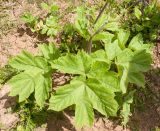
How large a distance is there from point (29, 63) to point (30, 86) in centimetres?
22

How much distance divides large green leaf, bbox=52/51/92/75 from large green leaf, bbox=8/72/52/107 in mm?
241

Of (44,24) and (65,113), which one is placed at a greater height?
(44,24)

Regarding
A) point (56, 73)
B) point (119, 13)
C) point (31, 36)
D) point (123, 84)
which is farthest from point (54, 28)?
point (123, 84)

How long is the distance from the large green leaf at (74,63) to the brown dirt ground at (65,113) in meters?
0.58

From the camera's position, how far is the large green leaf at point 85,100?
3023 mm

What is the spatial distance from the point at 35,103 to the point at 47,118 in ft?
0.62

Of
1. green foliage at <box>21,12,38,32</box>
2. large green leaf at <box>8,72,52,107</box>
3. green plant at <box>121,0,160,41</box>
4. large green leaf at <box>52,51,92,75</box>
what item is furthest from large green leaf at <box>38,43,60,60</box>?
green plant at <box>121,0,160,41</box>

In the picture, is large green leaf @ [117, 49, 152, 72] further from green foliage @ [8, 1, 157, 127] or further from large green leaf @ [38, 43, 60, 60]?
large green leaf @ [38, 43, 60, 60]

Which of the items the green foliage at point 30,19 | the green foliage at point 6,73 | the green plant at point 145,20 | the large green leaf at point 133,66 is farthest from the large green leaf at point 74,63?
the green plant at point 145,20

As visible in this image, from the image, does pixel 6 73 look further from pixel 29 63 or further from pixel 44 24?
pixel 44 24

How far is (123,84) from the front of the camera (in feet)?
10.7

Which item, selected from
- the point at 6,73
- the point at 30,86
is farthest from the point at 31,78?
the point at 6,73

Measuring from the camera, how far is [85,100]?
3059 millimetres

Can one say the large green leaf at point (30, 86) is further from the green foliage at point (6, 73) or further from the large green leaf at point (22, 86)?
the green foliage at point (6, 73)
